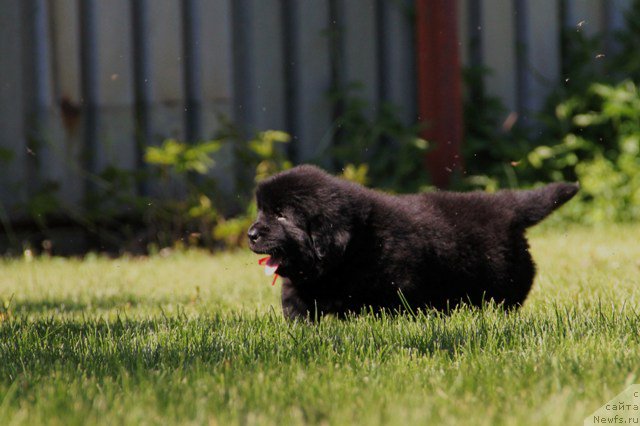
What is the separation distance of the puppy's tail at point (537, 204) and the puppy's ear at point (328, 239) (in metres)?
0.81

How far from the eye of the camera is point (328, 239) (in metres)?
3.43

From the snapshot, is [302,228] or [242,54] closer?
[302,228]

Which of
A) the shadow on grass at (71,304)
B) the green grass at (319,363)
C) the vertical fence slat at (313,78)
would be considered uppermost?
the vertical fence slat at (313,78)

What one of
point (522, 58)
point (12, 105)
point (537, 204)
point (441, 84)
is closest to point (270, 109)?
point (441, 84)

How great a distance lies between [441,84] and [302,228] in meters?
3.78

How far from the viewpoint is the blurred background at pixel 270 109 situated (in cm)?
663

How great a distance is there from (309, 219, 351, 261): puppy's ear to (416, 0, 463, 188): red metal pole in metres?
3.65

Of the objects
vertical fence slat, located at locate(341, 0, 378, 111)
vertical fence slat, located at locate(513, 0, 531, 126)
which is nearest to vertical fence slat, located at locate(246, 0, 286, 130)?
vertical fence slat, located at locate(341, 0, 378, 111)

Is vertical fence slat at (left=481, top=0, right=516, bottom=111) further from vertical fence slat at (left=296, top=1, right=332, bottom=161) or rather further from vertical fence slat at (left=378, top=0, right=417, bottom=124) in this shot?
vertical fence slat at (left=296, top=1, right=332, bottom=161)

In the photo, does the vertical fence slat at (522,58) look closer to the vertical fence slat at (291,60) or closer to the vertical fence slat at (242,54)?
the vertical fence slat at (291,60)

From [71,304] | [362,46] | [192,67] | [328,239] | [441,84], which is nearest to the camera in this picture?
[328,239]

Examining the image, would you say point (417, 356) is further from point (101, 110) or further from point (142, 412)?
point (101, 110)

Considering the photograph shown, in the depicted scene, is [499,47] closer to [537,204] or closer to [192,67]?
[192,67]

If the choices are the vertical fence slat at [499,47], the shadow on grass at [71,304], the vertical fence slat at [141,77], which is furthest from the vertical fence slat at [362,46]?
the shadow on grass at [71,304]
